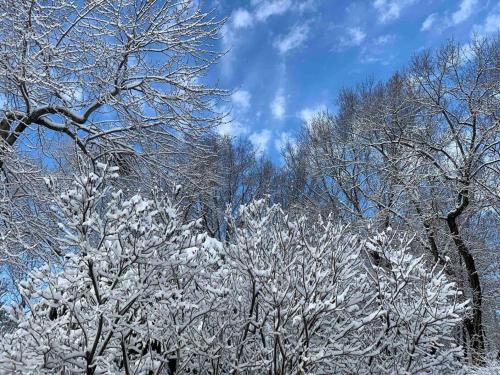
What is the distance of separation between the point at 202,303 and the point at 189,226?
76cm

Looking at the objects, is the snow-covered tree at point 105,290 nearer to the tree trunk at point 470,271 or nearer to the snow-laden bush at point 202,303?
the snow-laden bush at point 202,303

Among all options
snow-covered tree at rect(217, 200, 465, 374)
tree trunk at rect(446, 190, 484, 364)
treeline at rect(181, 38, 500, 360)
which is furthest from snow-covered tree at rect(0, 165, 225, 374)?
tree trunk at rect(446, 190, 484, 364)

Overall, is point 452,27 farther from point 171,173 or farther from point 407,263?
point 407,263

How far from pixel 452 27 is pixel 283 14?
Answer: 19.1 feet

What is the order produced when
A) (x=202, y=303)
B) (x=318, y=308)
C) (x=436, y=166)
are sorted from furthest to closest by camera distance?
(x=436, y=166)
(x=202, y=303)
(x=318, y=308)

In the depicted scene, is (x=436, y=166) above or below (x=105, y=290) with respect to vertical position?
above

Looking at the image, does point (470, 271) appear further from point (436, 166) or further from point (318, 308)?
point (318, 308)

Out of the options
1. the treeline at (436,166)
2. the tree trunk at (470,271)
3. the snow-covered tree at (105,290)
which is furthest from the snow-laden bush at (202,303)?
the tree trunk at (470,271)

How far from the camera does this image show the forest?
3297 millimetres

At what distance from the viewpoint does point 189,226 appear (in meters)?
3.39

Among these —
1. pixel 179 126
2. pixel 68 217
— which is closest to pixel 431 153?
pixel 179 126

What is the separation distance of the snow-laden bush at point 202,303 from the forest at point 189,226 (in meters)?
0.02

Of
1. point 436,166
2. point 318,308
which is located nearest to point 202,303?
point 318,308

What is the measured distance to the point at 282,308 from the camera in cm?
374
